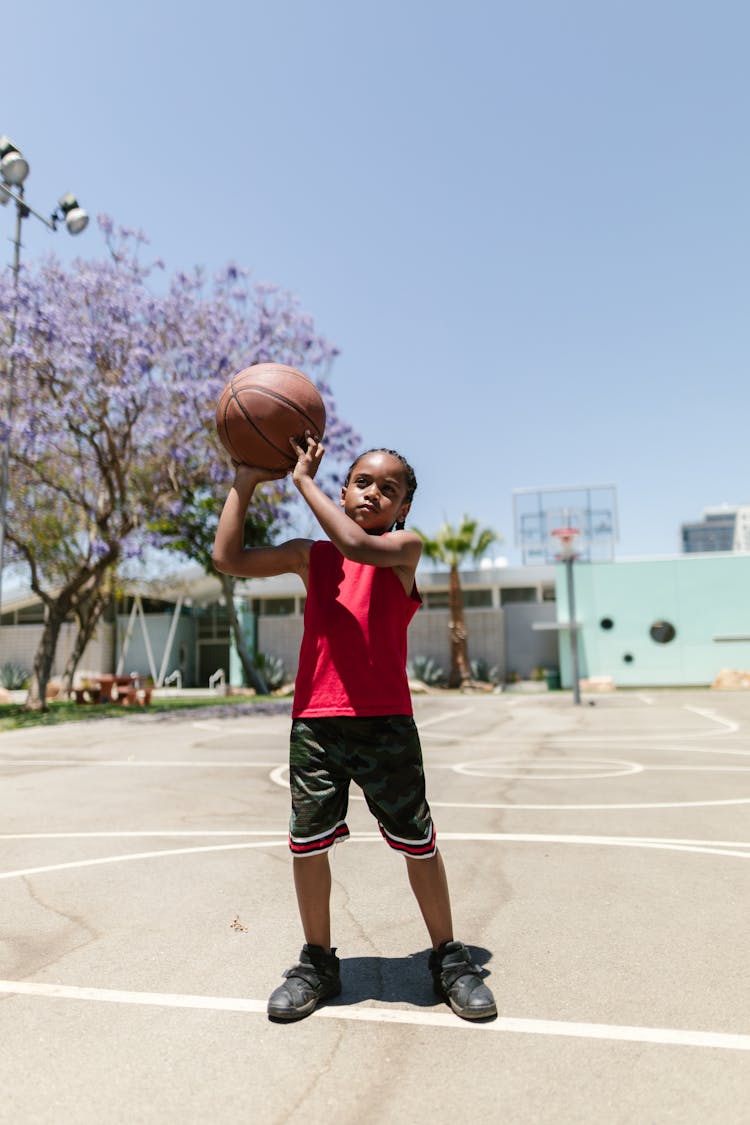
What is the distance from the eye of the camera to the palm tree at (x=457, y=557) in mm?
33344

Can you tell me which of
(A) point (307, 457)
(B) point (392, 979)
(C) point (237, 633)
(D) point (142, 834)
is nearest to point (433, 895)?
(B) point (392, 979)

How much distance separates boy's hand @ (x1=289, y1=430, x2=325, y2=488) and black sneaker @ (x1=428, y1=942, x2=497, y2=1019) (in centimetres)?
170

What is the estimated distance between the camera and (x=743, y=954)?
3195 millimetres

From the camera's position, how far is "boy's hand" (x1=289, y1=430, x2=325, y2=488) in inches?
118

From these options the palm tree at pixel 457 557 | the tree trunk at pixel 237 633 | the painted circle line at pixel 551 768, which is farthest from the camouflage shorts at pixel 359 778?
the palm tree at pixel 457 557

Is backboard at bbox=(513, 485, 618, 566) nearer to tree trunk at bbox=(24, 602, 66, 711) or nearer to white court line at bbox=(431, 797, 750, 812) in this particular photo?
tree trunk at bbox=(24, 602, 66, 711)

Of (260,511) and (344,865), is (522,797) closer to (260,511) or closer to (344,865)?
(344,865)

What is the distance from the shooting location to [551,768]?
29.6 feet

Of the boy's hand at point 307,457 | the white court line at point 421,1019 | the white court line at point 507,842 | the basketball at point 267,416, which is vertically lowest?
the white court line at point 507,842

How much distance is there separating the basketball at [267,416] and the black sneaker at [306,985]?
1.77 meters

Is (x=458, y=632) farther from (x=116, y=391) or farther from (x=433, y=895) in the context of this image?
(x=433, y=895)

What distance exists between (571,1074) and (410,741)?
1073mm

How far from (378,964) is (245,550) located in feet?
5.42

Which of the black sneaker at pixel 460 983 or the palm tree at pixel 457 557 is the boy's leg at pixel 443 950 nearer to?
the black sneaker at pixel 460 983
